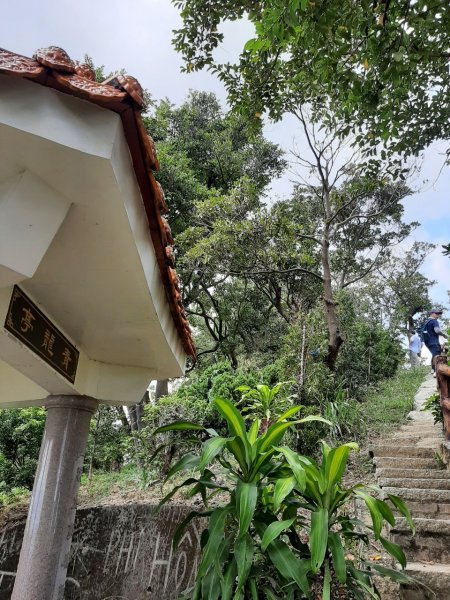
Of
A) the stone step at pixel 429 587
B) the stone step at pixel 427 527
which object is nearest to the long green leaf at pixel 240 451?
the stone step at pixel 429 587

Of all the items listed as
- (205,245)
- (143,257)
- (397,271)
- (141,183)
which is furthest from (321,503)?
(397,271)

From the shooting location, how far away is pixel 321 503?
83.7 inches

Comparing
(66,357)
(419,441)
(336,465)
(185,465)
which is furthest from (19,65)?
(419,441)

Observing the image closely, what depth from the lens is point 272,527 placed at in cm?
192

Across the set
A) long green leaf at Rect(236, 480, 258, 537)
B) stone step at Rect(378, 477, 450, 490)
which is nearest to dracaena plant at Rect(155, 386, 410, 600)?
long green leaf at Rect(236, 480, 258, 537)

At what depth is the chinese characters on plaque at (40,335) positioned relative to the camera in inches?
79.0

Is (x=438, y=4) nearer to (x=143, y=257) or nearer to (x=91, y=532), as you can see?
(x=143, y=257)

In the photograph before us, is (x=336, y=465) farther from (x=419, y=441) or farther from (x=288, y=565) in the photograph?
(x=419, y=441)

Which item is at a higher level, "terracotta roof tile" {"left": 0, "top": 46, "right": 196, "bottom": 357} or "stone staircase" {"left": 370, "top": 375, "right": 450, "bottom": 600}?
"terracotta roof tile" {"left": 0, "top": 46, "right": 196, "bottom": 357}

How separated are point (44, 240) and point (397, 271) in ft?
70.5

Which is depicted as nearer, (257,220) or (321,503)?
(321,503)

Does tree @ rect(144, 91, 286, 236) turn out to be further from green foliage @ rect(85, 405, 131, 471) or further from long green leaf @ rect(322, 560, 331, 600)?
long green leaf @ rect(322, 560, 331, 600)

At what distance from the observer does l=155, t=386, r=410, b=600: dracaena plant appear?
1.89m

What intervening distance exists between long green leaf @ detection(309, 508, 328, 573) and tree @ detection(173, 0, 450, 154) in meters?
2.26
